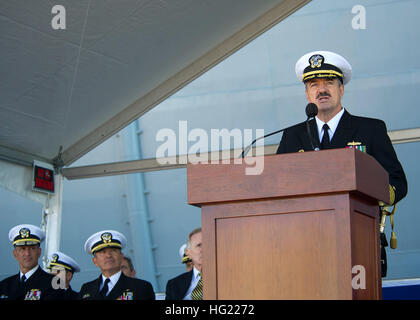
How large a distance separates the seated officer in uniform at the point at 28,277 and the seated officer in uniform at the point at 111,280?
31 cm

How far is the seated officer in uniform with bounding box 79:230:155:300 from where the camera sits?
174 inches

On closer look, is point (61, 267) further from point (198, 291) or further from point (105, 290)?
point (198, 291)

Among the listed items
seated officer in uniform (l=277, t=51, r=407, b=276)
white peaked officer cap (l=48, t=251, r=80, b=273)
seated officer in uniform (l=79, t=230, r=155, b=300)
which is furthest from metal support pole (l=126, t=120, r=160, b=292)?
seated officer in uniform (l=277, t=51, r=407, b=276)

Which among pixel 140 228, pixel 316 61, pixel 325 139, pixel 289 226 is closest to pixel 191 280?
pixel 325 139

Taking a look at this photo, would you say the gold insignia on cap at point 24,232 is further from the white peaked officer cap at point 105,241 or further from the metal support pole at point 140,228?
the metal support pole at point 140,228

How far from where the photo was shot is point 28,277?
4.95 metres

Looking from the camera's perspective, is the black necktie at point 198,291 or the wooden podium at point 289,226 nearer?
the wooden podium at point 289,226

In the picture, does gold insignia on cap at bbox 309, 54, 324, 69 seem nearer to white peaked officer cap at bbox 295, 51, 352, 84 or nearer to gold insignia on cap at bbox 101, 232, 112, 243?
white peaked officer cap at bbox 295, 51, 352, 84

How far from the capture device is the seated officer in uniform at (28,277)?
4825 mm

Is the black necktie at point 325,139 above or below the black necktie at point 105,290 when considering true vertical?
above

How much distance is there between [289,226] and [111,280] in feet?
9.51

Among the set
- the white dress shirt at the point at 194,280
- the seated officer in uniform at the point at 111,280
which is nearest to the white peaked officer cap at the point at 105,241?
the seated officer in uniform at the point at 111,280

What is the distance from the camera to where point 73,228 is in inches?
321
